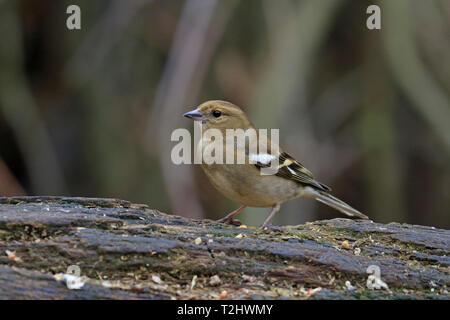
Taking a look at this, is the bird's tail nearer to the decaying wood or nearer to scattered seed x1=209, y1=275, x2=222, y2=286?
the decaying wood

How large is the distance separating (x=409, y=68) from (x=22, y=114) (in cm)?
421

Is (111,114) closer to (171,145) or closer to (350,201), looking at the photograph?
(171,145)

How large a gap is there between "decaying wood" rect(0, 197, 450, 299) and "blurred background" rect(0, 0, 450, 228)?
2.46 m

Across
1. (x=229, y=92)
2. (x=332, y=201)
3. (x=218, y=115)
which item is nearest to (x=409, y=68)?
(x=229, y=92)

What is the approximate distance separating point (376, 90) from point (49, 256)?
5042 mm

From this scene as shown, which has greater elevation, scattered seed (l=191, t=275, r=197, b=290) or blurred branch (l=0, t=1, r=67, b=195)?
blurred branch (l=0, t=1, r=67, b=195)

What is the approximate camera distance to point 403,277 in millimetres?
3516

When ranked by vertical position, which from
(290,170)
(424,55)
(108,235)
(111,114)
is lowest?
(108,235)

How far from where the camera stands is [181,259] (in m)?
3.30

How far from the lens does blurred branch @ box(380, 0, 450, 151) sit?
6.79m

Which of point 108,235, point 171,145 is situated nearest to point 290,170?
point 171,145

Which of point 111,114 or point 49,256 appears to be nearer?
point 49,256

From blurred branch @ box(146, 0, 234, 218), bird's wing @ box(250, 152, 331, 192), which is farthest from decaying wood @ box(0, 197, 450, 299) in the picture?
blurred branch @ box(146, 0, 234, 218)

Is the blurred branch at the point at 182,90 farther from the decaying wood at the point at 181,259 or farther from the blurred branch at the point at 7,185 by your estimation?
the decaying wood at the point at 181,259
